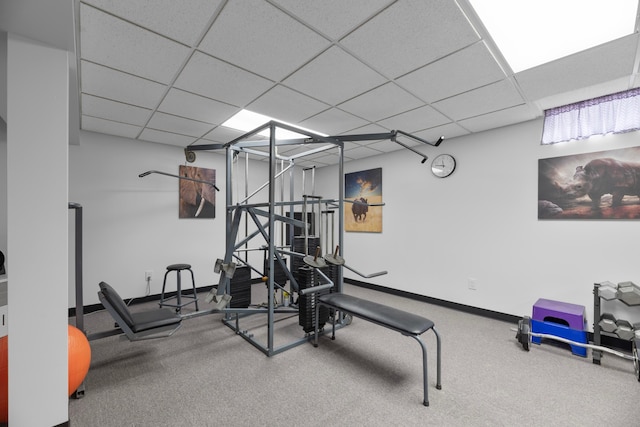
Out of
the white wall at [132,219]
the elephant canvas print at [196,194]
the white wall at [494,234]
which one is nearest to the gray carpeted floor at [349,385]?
the white wall at [494,234]

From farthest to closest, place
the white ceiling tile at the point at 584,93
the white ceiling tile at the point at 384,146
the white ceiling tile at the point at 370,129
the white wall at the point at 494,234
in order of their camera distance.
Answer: the white ceiling tile at the point at 384,146 → the white ceiling tile at the point at 370,129 → the white wall at the point at 494,234 → the white ceiling tile at the point at 584,93

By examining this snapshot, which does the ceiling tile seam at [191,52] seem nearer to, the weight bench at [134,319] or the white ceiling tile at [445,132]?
the weight bench at [134,319]

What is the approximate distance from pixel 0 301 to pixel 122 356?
100 centimetres

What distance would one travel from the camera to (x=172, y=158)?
426 centimetres

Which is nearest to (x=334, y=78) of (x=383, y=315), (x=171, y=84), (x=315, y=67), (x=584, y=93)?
(x=315, y=67)

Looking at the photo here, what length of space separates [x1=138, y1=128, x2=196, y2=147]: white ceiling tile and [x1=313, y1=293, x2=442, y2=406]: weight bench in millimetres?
3028

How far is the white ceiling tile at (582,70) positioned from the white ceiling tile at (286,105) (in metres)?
1.85

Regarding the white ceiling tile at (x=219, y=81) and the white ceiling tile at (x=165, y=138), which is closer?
the white ceiling tile at (x=219, y=81)

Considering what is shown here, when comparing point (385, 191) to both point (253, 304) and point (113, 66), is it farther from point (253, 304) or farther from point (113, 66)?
point (113, 66)

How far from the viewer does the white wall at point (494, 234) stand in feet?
9.14

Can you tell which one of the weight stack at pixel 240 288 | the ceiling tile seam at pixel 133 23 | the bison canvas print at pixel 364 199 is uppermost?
the ceiling tile seam at pixel 133 23

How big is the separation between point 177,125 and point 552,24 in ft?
12.1

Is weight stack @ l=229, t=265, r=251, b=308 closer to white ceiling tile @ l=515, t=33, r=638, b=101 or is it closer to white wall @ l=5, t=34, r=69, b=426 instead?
white wall @ l=5, t=34, r=69, b=426

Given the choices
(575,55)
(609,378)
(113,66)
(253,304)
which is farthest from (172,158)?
(609,378)
